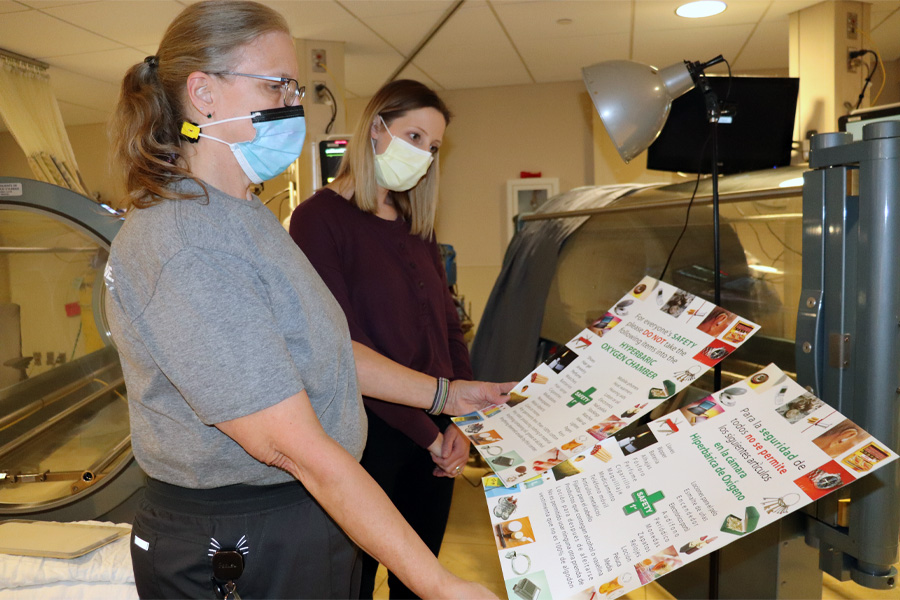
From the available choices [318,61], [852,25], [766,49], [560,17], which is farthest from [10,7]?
[766,49]

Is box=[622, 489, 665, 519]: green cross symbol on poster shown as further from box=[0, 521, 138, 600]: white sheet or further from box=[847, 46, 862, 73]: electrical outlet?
box=[847, 46, 862, 73]: electrical outlet

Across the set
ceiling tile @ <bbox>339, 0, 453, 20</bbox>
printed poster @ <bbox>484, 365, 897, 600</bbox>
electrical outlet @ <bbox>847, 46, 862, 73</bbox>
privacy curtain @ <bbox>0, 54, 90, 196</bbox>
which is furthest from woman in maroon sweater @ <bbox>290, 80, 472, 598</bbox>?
privacy curtain @ <bbox>0, 54, 90, 196</bbox>

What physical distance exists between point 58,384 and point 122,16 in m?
2.71

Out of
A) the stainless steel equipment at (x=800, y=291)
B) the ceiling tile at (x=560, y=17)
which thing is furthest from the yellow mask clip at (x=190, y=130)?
the ceiling tile at (x=560, y=17)

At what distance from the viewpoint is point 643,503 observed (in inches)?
34.2

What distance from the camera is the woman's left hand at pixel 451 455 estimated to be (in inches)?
58.9

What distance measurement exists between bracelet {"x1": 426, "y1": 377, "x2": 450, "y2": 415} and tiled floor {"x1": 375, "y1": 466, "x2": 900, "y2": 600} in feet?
3.61

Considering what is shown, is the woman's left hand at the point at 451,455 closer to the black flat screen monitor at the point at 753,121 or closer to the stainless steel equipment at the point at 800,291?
the stainless steel equipment at the point at 800,291

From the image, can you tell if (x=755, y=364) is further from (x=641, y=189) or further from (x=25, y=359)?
(x=25, y=359)

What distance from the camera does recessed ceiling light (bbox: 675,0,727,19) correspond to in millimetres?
4270

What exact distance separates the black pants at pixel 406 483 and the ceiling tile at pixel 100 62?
14.6 feet

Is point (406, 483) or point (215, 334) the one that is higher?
point (215, 334)

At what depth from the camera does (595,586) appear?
0.78 metres

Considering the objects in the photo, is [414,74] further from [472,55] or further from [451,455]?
[451,455]
